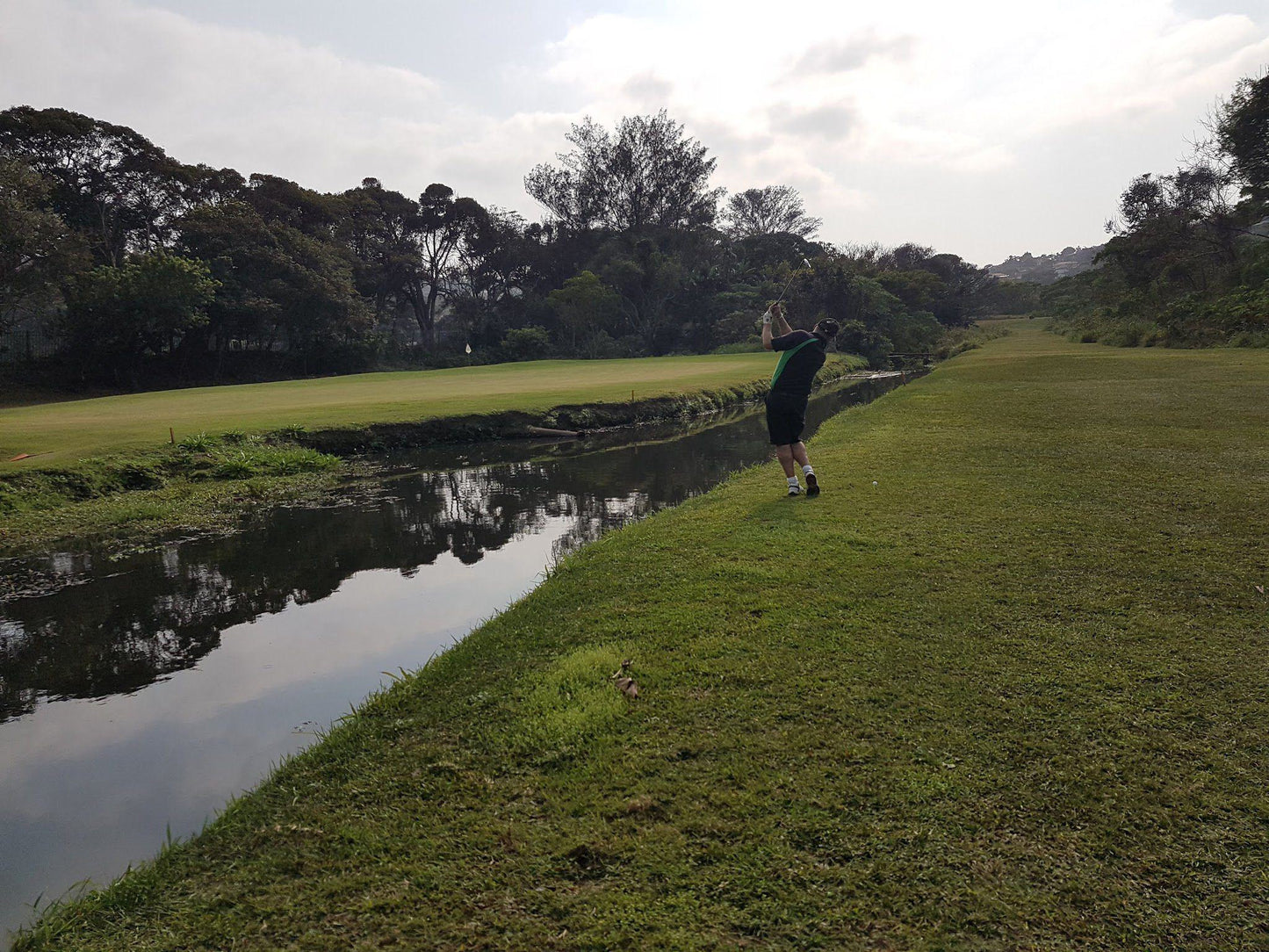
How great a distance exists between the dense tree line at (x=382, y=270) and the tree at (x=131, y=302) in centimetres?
9

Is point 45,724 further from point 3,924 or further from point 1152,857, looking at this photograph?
point 1152,857

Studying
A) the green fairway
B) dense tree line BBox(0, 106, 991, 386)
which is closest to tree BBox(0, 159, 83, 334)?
dense tree line BBox(0, 106, 991, 386)

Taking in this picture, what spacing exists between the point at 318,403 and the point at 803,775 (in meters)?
22.6

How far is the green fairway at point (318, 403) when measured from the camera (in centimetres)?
1523

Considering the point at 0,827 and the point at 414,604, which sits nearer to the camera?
the point at 0,827

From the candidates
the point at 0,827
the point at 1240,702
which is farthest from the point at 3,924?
the point at 1240,702

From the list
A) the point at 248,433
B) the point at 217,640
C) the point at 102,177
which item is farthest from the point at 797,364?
the point at 102,177

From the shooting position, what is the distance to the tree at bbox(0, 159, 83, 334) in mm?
28719

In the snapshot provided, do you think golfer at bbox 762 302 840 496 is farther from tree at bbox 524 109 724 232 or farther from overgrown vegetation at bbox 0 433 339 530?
tree at bbox 524 109 724 232

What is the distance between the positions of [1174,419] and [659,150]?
6335 centimetres

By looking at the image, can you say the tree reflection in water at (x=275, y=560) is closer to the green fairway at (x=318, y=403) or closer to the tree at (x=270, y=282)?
the green fairway at (x=318, y=403)

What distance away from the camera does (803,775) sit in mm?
3416

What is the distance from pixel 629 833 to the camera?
312cm

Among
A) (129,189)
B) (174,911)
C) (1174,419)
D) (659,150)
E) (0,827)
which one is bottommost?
(0,827)
